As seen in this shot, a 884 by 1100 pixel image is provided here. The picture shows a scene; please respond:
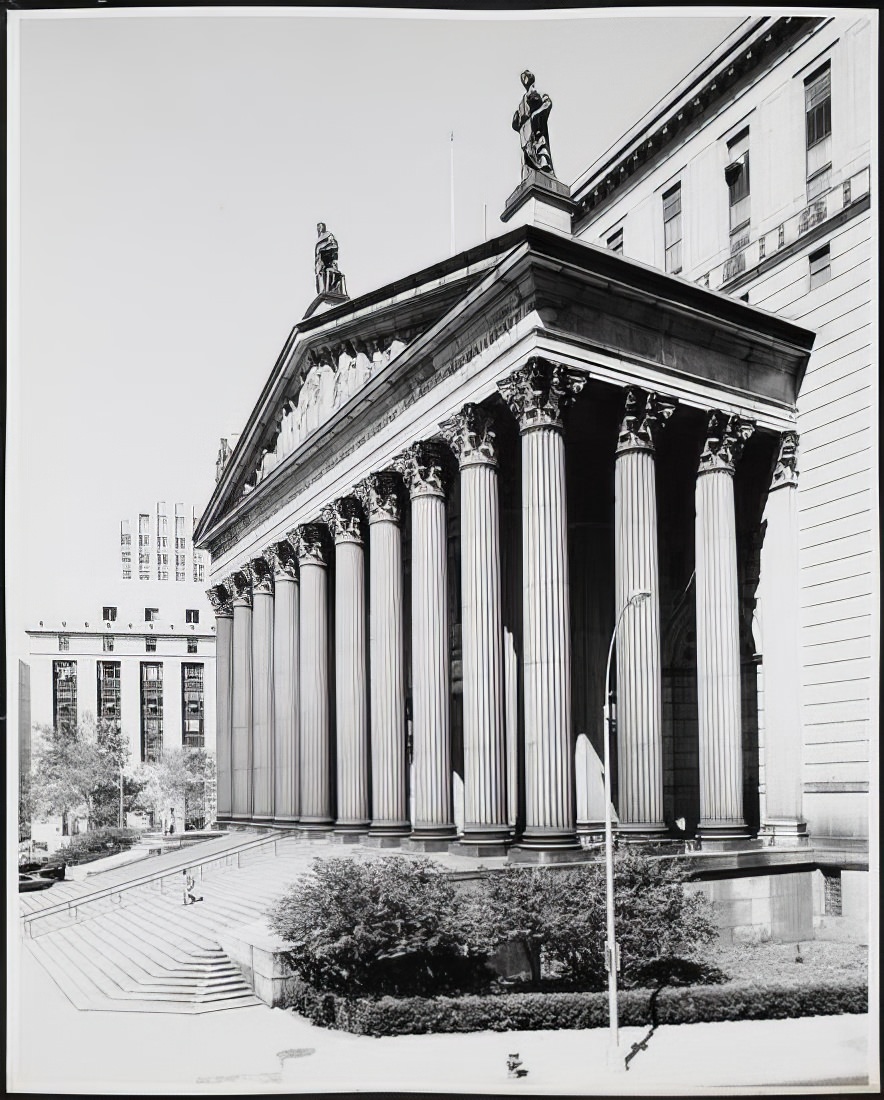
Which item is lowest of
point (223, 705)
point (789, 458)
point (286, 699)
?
point (223, 705)

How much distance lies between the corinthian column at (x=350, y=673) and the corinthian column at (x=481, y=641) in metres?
7.97

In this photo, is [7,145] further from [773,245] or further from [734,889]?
[734,889]

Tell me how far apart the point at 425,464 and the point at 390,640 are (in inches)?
217

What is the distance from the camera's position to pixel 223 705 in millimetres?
47750

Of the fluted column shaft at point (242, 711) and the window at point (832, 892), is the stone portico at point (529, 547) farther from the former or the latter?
the window at point (832, 892)

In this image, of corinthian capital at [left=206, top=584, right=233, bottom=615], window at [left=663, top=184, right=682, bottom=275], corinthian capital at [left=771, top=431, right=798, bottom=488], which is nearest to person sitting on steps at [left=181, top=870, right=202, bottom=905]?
corinthian capital at [left=206, top=584, right=233, bottom=615]

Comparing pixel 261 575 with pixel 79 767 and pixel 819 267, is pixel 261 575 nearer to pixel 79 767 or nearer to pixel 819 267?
pixel 79 767

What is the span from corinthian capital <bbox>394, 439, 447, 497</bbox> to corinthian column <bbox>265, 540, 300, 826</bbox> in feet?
36.2

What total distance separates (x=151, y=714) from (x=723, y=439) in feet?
59.0

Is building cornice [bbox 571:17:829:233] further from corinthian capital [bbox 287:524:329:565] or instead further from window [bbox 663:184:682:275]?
corinthian capital [bbox 287:524:329:565]

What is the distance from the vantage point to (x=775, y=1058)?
87.6ft

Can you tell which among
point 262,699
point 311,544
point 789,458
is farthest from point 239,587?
point 789,458

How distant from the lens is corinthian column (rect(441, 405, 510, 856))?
32312 mm

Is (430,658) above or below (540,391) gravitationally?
below
